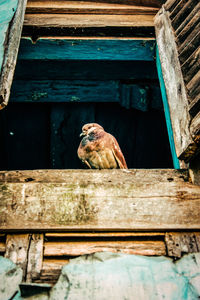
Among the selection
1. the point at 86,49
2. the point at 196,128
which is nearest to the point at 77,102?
the point at 86,49

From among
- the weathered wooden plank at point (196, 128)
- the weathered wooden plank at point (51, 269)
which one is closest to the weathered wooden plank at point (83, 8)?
the weathered wooden plank at point (196, 128)

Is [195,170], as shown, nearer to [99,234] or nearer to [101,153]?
[99,234]

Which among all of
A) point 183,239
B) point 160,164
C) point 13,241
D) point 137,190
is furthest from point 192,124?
point 160,164

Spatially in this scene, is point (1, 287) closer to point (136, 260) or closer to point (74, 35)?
point (136, 260)

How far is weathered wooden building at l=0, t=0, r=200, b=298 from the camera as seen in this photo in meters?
1.43

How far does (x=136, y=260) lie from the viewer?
1315 mm

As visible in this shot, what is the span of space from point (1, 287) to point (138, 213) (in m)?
0.71

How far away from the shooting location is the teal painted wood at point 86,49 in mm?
2537

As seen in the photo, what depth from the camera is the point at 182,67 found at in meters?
1.79

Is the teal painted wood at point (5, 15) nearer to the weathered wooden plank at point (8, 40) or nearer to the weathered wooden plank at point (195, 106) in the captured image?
the weathered wooden plank at point (8, 40)

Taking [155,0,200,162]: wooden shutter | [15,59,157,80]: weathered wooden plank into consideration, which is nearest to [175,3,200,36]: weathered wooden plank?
[155,0,200,162]: wooden shutter

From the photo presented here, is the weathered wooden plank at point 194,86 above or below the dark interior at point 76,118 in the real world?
below

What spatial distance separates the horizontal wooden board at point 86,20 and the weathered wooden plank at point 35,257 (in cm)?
187

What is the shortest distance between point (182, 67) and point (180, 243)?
3.42ft
